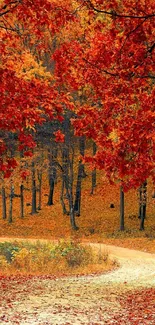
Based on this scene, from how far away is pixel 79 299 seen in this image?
12852 millimetres

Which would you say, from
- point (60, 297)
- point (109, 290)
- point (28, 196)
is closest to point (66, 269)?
point (109, 290)

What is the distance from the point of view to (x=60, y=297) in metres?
13.0

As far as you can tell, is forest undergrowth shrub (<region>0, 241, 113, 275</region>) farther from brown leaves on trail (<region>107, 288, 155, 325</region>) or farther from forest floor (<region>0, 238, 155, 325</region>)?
brown leaves on trail (<region>107, 288, 155, 325</region>)

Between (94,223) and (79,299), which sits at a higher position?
(79,299)

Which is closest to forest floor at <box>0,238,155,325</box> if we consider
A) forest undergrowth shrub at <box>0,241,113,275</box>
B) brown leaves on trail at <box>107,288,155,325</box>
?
brown leaves on trail at <box>107,288,155,325</box>

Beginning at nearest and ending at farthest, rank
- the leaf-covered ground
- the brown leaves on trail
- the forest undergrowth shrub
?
1. the brown leaves on trail
2. the forest undergrowth shrub
3. the leaf-covered ground

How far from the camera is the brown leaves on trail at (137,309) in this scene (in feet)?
33.6

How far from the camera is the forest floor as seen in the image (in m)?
10.3

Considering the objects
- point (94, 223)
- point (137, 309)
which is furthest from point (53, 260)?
point (94, 223)

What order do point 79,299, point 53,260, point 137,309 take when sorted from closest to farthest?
point 137,309 → point 79,299 → point 53,260

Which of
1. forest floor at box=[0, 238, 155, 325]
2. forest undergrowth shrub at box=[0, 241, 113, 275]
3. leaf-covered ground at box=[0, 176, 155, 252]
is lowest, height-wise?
leaf-covered ground at box=[0, 176, 155, 252]

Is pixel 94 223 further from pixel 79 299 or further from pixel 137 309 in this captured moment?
pixel 137 309

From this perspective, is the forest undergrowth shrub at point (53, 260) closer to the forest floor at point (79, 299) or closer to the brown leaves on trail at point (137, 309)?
the forest floor at point (79, 299)

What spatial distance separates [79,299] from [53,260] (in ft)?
24.9
